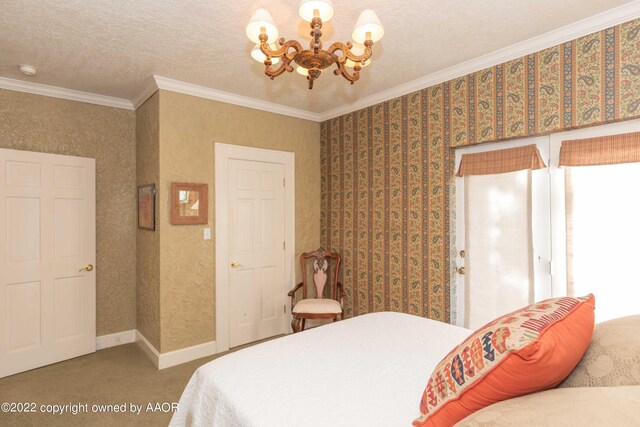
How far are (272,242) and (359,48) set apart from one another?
265cm

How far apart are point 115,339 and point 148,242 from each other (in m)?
1.23

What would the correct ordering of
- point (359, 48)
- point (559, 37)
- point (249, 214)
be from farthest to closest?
point (249, 214) < point (559, 37) < point (359, 48)

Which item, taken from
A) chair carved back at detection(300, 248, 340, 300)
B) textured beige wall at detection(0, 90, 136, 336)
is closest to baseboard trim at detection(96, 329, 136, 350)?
textured beige wall at detection(0, 90, 136, 336)

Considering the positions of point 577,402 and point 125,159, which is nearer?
point 577,402

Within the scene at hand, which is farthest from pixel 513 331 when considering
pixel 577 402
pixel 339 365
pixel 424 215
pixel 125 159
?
pixel 125 159

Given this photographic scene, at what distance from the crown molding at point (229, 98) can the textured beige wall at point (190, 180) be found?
0.17 feet

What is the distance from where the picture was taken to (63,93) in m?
3.43

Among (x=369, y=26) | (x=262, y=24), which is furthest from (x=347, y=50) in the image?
(x=262, y=24)

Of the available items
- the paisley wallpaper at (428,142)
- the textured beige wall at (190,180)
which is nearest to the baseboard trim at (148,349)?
the textured beige wall at (190,180)

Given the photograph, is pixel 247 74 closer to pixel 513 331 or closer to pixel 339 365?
pixel 339 365

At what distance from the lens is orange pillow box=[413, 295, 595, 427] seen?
90 centimetres

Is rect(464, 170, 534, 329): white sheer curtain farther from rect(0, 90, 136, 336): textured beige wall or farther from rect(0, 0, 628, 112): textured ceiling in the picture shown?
rect(0, 90, 136, 336): textured beige wall

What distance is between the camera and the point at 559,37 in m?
2.41

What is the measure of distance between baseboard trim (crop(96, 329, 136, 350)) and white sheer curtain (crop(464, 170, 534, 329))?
11.9 ft
